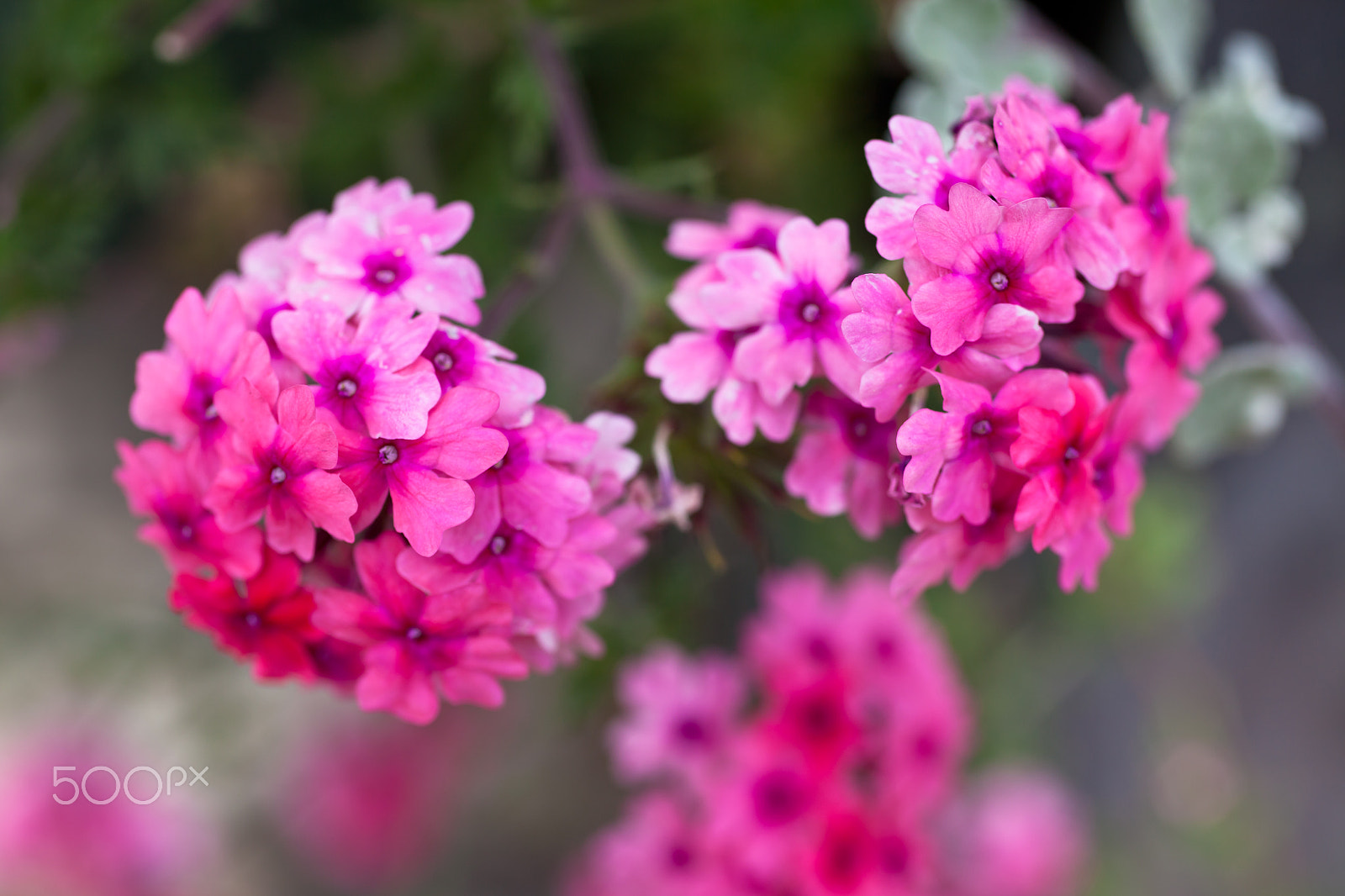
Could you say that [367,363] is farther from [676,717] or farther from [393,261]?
[676,717]

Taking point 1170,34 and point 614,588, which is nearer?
point 1170,34

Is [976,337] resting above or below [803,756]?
above

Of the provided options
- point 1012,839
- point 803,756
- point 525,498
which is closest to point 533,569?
point 525,498

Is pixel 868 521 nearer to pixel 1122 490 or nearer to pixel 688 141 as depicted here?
pixel 1122 490

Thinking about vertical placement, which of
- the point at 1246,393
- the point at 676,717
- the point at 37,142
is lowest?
the point at 676,717

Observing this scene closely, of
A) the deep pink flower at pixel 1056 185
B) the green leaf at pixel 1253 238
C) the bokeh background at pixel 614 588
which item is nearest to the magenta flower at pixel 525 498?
the deep pink flower at pixel 1056 185

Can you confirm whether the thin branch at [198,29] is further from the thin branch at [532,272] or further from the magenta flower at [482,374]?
the magenta flower at [482,374]
